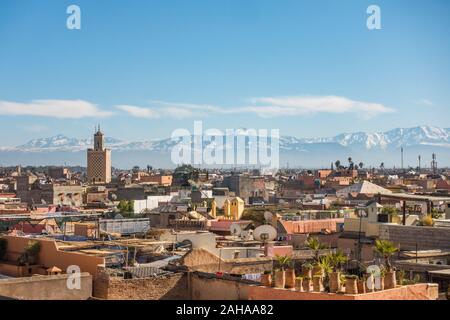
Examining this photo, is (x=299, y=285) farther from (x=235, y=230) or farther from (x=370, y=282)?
(x=235, y=230)

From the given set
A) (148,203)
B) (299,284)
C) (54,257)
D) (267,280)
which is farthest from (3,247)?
(148,203)

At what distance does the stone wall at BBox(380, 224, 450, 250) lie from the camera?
810 inches

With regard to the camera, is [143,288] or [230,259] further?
[230,259]

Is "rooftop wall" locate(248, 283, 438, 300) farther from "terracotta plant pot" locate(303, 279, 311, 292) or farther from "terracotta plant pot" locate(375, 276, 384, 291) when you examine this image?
"terracotta plant pot" locate(303, 279, 311, 292)

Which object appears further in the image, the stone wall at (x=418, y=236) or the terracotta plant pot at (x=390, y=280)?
the stone wall at (x=418, y=236)

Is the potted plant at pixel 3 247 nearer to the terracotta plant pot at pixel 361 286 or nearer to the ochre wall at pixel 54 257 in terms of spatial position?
the ochre wall at pixel 54 257

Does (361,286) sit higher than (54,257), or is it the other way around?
(361,286)

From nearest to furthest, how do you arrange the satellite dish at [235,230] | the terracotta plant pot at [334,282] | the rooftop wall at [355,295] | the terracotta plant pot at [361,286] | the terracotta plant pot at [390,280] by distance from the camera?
the rooftop wall at [355,295]
the terracotta plant pot at [361,286]
the terracotta plant pot at [334,282]
the terracotta plant pot at [390,280]
the satellite dish at [235,230]

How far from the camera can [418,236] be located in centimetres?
2092

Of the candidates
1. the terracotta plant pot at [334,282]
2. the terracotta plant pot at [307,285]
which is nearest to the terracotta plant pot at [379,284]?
the terracotta plant pot at [334,282]

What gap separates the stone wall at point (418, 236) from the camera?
67.5 ft

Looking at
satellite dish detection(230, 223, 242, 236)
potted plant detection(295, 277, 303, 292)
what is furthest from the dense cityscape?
satellite dish detection(230, 223, 242, 236)

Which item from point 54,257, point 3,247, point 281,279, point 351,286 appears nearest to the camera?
point 351,286
